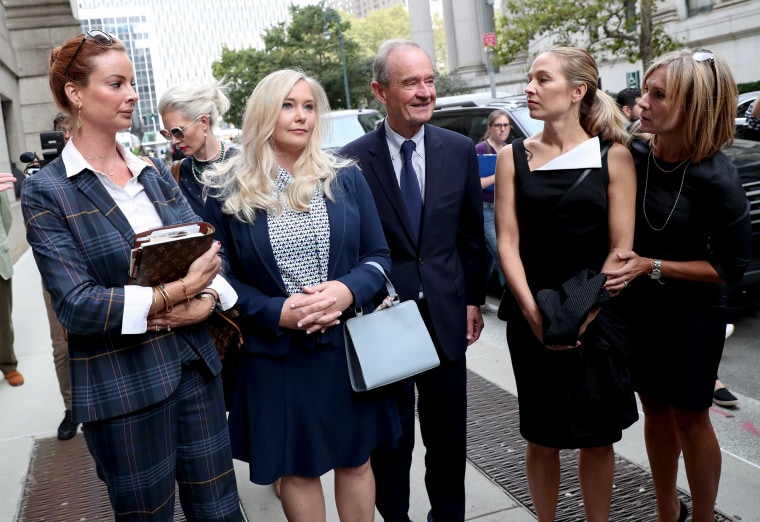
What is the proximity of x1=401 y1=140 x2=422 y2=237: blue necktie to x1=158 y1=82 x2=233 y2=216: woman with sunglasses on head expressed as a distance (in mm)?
1448

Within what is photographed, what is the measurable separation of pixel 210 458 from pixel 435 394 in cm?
121

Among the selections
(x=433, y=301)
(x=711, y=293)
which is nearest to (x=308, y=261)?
(x=433, y=301)

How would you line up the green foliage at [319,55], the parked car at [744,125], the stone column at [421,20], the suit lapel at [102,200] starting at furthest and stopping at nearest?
the stone column at [421,20] → the green foliage at [319,55] → the parked car at [744,125] → the suit lapel at [102,200]

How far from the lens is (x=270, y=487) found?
4.53 metres

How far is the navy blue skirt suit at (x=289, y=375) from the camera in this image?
3.03 m

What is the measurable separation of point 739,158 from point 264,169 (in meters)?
5.68

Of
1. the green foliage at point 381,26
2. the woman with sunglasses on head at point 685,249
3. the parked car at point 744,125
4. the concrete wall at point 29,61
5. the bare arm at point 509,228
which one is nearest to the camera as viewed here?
the woman with sunglasses on head at point 685,249

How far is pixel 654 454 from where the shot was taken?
11.6 ft

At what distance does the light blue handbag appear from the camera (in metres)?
3.04

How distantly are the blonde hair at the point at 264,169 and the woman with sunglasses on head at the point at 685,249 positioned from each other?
1.27 m

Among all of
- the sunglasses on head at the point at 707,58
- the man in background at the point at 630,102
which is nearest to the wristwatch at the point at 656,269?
the sunglasses on head at the point at 707,58

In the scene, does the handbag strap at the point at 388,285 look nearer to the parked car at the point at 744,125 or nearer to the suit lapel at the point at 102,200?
the suit lapel at the point at 102,200

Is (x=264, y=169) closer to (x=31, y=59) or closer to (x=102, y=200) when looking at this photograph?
(x=102, y=200)

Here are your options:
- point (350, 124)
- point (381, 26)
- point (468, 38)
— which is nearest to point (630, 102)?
point (350, 124)
